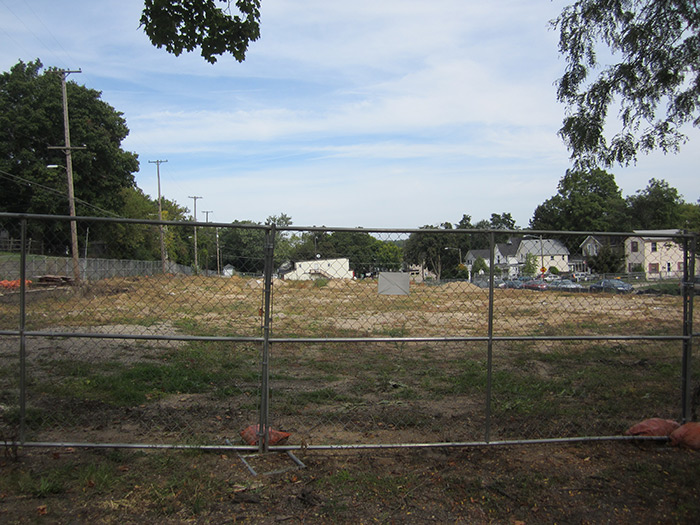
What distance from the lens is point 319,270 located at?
13.8 feet

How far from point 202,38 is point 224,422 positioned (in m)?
5.09

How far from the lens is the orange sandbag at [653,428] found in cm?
458

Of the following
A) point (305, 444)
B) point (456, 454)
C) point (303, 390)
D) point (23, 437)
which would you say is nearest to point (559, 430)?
point (456, 454)

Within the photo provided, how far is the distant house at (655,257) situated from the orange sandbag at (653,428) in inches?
56.7

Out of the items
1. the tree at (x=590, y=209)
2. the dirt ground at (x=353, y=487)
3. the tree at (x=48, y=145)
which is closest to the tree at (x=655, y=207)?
the tree at (x=590, y=209)

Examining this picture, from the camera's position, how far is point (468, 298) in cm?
441

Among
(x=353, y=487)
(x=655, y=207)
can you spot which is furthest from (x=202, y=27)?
(x=655, y=207)

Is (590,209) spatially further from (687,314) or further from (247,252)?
(247,252)

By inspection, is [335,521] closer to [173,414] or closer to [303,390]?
[173,414]

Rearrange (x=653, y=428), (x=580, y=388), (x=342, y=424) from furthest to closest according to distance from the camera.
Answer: (x=580, y=388), (x=342, y=424), (x=653, y=428)

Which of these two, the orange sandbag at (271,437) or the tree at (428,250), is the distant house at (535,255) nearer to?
the tree at (428,250)

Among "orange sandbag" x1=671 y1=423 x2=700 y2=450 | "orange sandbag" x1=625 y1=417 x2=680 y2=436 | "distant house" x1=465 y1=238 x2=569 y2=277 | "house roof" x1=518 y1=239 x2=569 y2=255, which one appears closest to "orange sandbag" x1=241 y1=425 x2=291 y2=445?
"distant house" x1=465 y1=238 x2=569 y2=277

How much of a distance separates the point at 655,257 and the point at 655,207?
77.5 m

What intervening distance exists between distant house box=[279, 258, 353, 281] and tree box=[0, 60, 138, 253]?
1656 inches
